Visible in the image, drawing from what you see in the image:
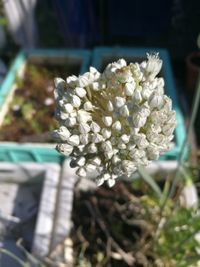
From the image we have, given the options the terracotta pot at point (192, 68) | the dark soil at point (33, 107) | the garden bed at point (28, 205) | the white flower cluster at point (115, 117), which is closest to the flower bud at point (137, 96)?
the white flower cluster at point (115, 117)

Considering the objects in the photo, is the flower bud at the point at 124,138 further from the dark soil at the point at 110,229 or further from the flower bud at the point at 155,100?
the dark soil at the point at 110,229

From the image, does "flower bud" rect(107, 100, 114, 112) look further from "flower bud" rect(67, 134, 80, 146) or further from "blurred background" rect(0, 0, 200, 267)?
"blurred background" rect(0, 0, 200, 267)

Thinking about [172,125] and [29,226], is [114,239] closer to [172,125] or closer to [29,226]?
[29,226]

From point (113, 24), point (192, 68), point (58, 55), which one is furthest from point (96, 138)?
point (113, 24)

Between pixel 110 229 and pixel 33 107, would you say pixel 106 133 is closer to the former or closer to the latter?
pixel 110 229

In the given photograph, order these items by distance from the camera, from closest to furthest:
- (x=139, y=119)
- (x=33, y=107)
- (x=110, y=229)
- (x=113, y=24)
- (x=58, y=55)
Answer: (x=139, y=119) < (x=110, y=229) < (x=33, y=107) < (x=58, y=55) < (x=113, y=24)

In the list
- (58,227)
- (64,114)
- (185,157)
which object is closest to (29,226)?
(58,227)
